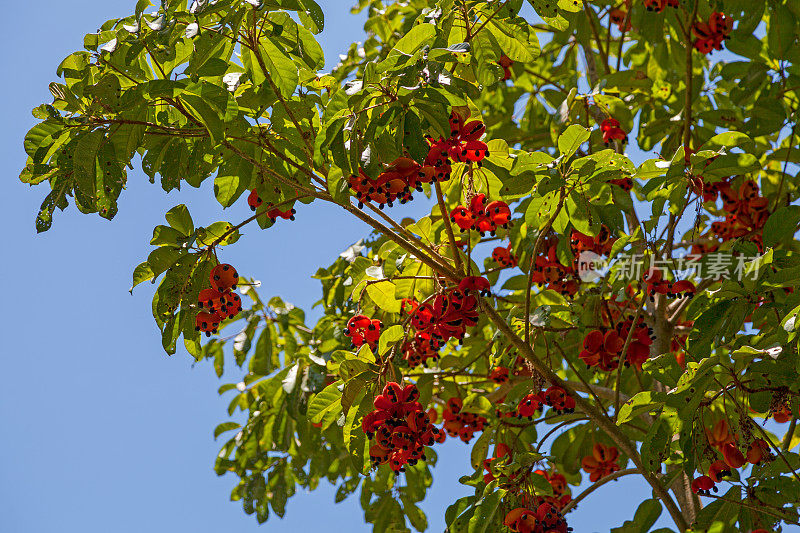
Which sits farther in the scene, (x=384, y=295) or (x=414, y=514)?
(x=414, y=514)

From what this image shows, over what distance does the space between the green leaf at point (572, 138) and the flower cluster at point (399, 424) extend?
0.97 metres

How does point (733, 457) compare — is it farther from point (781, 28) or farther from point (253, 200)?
point (781, 28)

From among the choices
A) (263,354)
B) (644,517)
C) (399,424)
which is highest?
(263,354)

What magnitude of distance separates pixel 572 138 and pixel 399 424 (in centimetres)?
112

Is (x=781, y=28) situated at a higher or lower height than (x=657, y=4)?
lower

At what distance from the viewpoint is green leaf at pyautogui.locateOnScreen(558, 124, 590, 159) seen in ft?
8.53

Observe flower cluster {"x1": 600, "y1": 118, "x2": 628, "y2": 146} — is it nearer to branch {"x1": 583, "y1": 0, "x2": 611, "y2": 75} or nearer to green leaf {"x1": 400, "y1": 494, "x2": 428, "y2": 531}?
branch {"x1": 583, "y1": 0, "x2": 611, "y2": 75}

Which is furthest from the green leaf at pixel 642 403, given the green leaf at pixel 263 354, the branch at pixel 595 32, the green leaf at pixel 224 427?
the green leaf at pixel 224 427

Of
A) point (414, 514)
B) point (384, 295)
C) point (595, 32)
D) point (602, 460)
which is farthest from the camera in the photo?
point (414, 514)

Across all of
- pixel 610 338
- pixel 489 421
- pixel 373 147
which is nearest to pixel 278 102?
pixel 373 147

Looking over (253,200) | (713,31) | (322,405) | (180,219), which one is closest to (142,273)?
(180,219)

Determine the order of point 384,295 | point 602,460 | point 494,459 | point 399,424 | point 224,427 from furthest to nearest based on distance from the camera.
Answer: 1. point 224,427
2. point 602,460
3. point 494,459
4. point 384,295
5. point 399,424

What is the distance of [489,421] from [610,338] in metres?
1.28

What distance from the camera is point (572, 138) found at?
8.59ft
